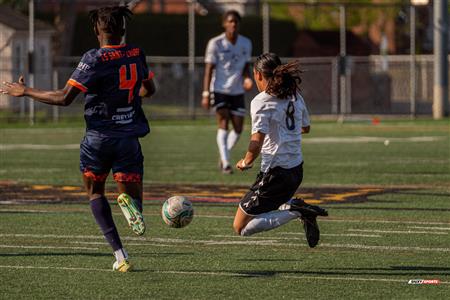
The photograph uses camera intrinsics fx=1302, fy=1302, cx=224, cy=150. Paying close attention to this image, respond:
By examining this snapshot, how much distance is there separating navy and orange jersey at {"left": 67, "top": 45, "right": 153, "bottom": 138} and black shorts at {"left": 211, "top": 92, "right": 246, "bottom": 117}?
945 cm

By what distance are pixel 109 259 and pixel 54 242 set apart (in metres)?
1.20

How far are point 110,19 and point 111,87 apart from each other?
0.51 meters

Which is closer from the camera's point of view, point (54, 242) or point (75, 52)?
point (54, 242)

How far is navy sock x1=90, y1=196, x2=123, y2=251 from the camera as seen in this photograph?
9.71 m

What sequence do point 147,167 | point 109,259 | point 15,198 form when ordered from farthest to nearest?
point 147,167 → point 15,198 → point 109,259

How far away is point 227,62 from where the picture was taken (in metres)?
19.7

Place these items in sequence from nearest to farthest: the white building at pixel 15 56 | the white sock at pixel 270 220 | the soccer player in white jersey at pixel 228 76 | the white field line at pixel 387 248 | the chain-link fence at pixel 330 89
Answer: the white sock at pixel 270 220 → the white field line at pixel 387 248 → the soccer player in white jersey at pixel 228 76 → the white building at pixel 15 56 → the chain-link fence at pixel 330 89

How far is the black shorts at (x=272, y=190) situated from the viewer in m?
10.3

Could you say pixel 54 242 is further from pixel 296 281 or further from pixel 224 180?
pixel 224 180

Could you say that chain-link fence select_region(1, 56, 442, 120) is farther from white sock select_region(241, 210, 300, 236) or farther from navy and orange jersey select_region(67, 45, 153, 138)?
navy and orange jersey select_region(67, 45, 153, 138)

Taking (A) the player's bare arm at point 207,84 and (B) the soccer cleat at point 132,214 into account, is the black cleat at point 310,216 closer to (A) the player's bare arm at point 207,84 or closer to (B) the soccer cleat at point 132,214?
(B) the soccer cleat at point 132,214

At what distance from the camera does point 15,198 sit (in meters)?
15.3

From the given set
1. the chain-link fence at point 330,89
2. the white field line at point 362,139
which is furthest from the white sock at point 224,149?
the chain-link fence at point 330,89

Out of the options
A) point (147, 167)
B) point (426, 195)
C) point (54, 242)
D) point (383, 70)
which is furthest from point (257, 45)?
point (54, 242)
